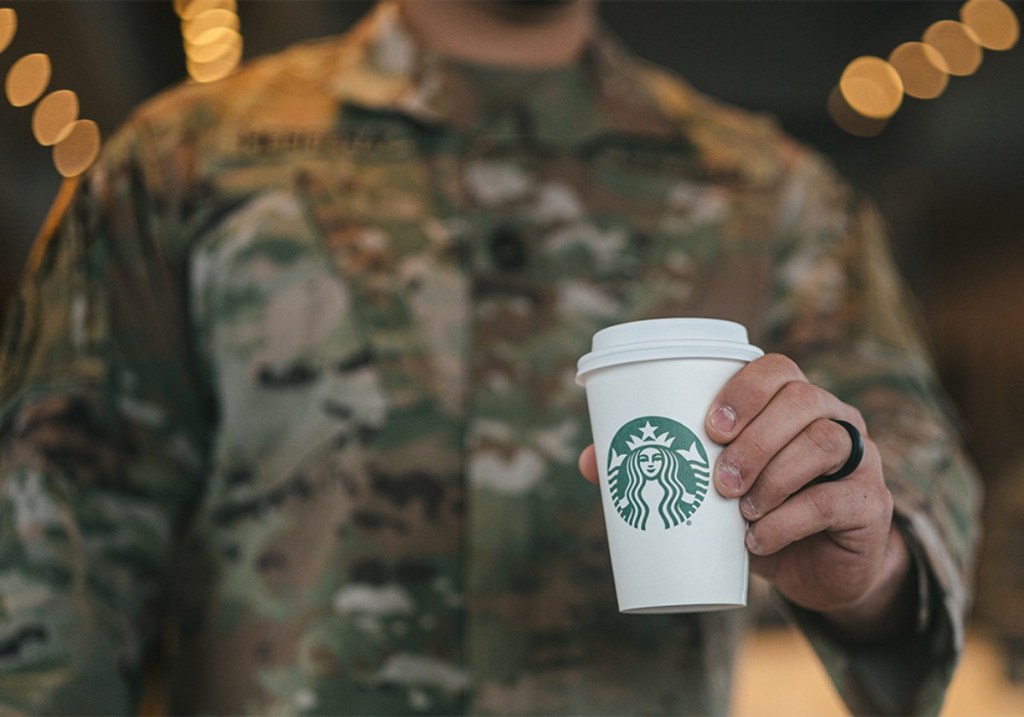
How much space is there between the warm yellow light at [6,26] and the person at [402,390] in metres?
0.44

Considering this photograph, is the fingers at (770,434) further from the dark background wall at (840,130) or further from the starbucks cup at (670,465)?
the dark background wall at (840,130)

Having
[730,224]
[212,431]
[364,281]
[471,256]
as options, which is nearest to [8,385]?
[212,431]

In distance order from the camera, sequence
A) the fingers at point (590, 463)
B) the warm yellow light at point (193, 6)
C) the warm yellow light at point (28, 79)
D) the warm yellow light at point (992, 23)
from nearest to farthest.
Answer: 1. the fingers at point (590, 463)
2. the warm yellow light at point (28, 79)
3. the warm yellow light at point (193, 6)
4. the warm yellow light at point (992, 23)

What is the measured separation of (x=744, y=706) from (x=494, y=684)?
1.84m

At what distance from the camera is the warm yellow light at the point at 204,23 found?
2893 millimetres

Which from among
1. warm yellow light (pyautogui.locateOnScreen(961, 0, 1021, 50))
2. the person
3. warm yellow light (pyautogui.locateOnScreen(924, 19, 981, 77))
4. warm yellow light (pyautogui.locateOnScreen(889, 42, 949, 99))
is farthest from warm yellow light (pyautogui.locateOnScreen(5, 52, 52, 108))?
warm yellow light (pyautogui.locateOnScreen(889, 42, 949, 99))

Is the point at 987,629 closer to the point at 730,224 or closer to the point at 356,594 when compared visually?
the point at 730,224

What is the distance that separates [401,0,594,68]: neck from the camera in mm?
1583

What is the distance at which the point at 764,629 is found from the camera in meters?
4.38

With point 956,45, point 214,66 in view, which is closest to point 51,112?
point 214,66

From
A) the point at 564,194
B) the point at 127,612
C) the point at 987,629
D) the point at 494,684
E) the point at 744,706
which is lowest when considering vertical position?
the point at 987,629

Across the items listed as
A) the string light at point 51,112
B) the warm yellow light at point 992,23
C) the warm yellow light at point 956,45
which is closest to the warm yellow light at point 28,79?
the string light at point 51,112

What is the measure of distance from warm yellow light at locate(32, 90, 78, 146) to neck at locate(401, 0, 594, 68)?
3.09 feet

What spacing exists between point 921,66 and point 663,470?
4425mm
